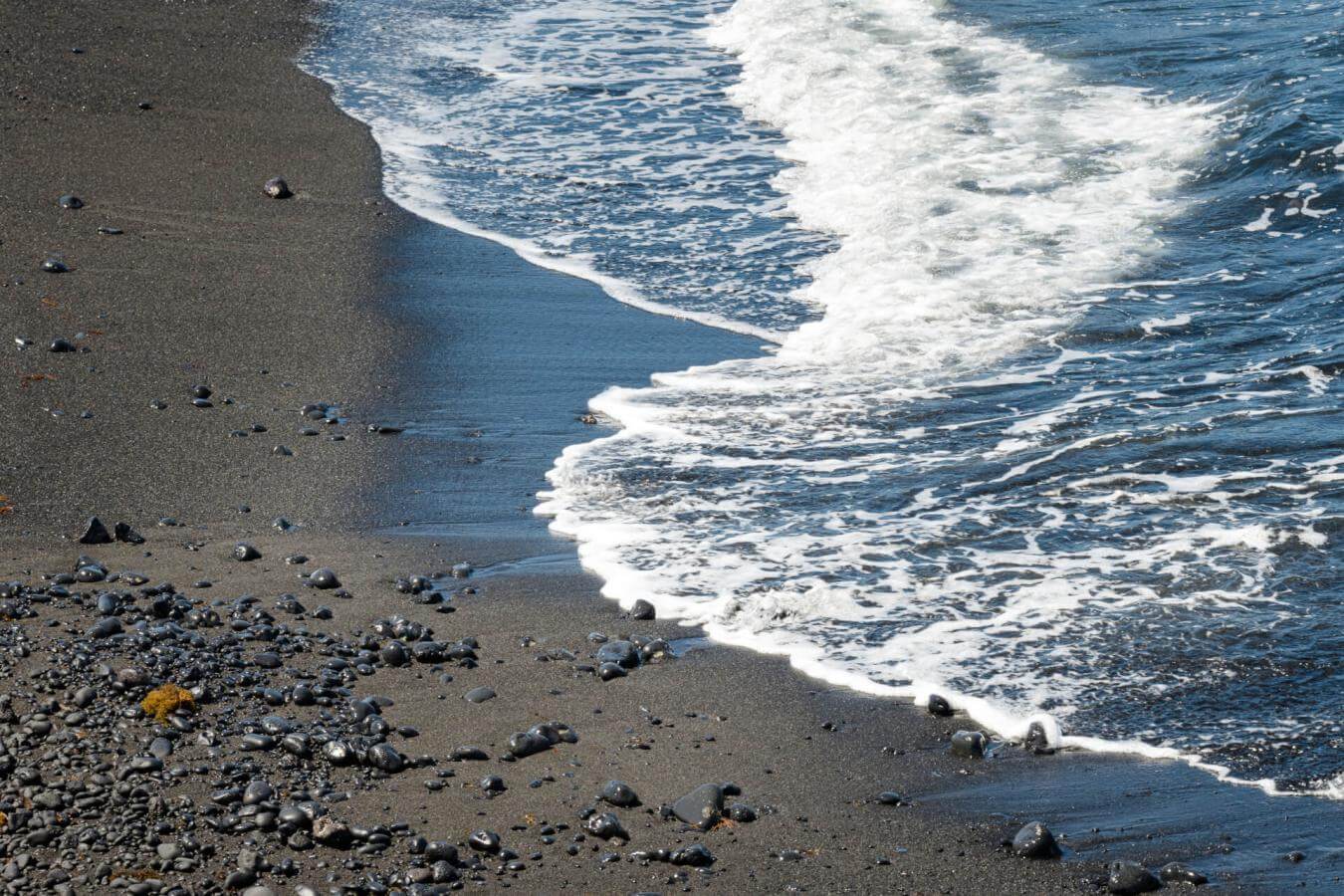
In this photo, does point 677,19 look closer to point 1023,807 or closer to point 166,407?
point 166,407

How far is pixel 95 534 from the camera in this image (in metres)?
6.45

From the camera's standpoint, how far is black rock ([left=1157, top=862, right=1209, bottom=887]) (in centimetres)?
440

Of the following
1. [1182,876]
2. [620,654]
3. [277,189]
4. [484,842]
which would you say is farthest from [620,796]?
[277,189]

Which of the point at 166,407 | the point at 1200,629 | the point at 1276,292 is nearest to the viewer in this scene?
the point at 1200,629

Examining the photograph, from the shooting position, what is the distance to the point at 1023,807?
4.83 m

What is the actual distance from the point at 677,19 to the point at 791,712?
16223 millimetres

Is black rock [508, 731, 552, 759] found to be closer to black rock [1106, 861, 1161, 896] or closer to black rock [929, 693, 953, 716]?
black rock [929, 693, 953, 716]

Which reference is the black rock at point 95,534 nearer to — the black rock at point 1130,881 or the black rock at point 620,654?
the black rock at point 620,654

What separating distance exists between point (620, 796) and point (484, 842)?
53 centimetres

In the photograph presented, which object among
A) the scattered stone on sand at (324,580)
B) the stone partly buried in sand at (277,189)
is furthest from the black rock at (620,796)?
the stone partly buried in sand at (277,189)

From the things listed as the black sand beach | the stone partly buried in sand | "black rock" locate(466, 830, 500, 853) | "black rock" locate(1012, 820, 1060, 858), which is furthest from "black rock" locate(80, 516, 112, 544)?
the stone partly buried in sand

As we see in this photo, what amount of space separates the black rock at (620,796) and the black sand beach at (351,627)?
2.3 inches

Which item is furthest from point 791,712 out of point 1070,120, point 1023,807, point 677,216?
point 1070,120

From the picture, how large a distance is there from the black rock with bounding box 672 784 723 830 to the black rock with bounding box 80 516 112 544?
3230 millimetres
